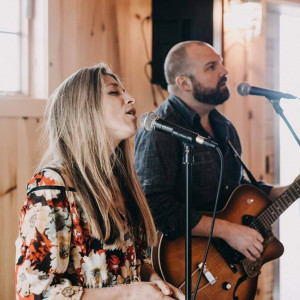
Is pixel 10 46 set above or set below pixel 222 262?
above

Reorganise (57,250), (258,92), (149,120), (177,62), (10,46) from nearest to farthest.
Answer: (57,250) → (149,120) → (258,92) → (10,46) → (177,62)

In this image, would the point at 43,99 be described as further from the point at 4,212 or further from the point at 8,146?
the point at 4,212

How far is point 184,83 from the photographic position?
2.59m

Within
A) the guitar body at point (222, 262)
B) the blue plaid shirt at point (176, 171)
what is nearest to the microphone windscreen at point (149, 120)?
the blue plaid shirt at point (176, 171)

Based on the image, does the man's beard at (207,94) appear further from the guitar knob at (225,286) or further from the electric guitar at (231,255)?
the guitar knob at (225,286)

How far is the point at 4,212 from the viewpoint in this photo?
7.61 ft

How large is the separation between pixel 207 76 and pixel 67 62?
0.71 meters

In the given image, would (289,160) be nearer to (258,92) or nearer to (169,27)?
(169,27)

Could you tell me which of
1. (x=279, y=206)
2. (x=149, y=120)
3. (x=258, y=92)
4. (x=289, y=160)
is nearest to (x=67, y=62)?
(x=258, y=92)

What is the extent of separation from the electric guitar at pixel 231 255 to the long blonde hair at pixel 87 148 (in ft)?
2.31

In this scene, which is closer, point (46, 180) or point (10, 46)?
point (46, 180)

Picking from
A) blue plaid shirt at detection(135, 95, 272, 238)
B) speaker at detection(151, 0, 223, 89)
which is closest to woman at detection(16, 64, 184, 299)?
blue plaid shirt at detection(135, 95, 272, 238)

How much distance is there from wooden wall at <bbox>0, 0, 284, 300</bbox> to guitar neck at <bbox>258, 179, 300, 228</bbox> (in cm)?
91

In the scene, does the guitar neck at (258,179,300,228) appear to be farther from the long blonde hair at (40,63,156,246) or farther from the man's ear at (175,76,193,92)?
the long blonde hair at (40,63,156,246)
